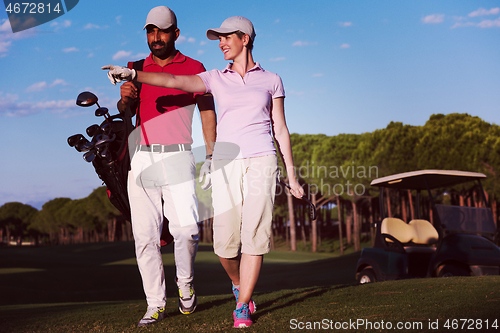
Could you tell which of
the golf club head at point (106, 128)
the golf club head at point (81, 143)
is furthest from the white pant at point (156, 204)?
the golf club head at point (81, 143)

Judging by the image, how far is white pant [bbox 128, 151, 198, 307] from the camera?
4.18m

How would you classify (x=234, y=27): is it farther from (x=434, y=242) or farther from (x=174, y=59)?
(x=434, y=242)

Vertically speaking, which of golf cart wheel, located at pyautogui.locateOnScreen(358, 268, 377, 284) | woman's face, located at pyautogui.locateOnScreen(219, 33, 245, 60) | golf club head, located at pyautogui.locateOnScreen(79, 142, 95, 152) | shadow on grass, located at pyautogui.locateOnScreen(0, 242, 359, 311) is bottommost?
shadow on grass, located at pyautogui.locateOnScreen(0, 242, 359, 311)

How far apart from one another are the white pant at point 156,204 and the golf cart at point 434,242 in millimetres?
5402

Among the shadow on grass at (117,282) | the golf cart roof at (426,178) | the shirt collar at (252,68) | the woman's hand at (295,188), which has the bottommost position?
the shadow on grass at (117,282)

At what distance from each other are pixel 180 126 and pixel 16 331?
90.6 inches

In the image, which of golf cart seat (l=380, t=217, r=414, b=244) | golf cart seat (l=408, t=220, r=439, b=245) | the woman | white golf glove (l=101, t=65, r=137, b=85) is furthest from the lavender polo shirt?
golf cart seat (l=408, t=220, r=439, b=245)

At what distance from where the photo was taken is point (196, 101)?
4.40 meters

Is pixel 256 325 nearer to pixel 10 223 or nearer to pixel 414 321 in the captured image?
pixel 414 321

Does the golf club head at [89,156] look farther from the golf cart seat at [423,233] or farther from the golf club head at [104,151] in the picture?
the golf cart seat at [423,233]

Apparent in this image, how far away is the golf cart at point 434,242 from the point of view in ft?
25.3

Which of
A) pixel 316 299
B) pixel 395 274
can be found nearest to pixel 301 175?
pixel 395 274

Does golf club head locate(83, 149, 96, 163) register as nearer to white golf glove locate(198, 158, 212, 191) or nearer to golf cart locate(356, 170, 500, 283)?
white golf glove locate(198, 158, 212, 191)

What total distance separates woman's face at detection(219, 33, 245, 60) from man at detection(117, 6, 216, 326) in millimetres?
608
